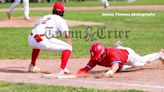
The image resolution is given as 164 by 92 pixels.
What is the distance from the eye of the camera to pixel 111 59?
448 inches

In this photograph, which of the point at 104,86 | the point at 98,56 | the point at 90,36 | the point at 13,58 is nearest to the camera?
the point at 104,86

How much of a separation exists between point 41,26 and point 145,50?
6.07 m

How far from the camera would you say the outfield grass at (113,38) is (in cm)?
1725

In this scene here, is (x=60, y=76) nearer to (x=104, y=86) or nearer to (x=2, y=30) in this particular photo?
(x=104, y=86)

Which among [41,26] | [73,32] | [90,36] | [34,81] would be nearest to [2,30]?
[73,32]

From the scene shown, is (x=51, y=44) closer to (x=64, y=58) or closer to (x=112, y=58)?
(x=64, y=58)

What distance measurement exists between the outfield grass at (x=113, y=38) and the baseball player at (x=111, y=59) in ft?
13.8

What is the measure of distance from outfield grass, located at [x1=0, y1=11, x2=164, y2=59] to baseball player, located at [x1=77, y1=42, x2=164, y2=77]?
422cm

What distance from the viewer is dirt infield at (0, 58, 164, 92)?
31.4 feet

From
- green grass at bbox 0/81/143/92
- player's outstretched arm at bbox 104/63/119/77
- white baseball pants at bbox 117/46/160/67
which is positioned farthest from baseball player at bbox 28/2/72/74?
green grass at bbox 0/81/143/92

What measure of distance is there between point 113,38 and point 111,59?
1065 cm

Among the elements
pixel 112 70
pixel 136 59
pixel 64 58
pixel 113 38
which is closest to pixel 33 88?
pixel 112 70

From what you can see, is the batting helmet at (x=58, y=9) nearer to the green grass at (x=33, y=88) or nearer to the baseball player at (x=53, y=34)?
the baseball player at (x=53, y=34)

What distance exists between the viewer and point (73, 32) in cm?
2430
